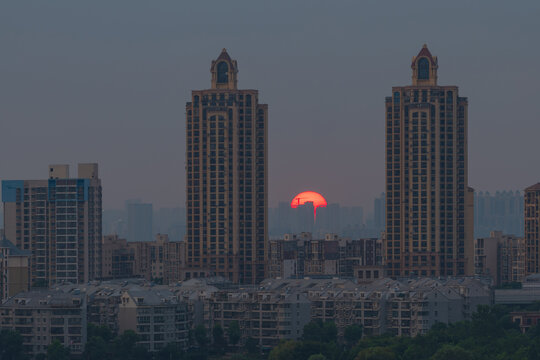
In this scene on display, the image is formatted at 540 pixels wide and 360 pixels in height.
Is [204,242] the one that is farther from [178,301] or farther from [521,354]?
[521,354]

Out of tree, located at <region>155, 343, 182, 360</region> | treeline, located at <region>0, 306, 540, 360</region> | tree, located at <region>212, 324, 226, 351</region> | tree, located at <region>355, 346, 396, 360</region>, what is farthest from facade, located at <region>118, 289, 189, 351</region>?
tree, located at <region>355, 346, 396, 360</region>

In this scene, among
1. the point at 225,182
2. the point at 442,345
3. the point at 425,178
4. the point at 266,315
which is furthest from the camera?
the point at 225,182

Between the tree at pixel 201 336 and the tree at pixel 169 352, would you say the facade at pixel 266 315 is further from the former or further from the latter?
the tree at pixel 169 352

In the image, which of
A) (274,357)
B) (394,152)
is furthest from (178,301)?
(394,152)

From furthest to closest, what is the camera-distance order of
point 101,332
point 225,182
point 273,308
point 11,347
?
point 225,182, point 273,308, point 101,332, point 11,347

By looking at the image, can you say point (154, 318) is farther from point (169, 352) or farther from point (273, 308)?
point (273, 308)

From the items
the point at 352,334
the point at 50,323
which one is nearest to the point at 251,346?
the point at 352,334

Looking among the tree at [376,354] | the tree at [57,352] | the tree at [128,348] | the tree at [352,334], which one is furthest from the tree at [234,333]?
the tree at [376,354]

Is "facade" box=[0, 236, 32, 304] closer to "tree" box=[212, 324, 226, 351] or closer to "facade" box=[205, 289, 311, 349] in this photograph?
"facade" box=[205, 289, 311, 349]
